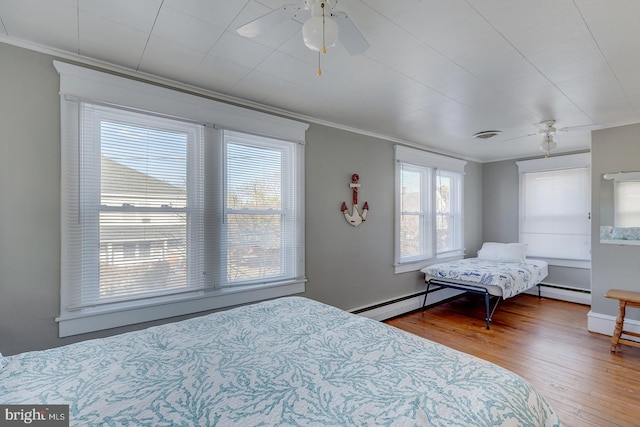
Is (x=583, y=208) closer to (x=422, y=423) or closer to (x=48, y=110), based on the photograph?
(x=422, y=423)

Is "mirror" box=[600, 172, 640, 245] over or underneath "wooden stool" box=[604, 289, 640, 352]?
over

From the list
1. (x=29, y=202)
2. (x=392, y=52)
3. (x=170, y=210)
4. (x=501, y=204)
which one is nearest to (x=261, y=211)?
(x=170, y=210)

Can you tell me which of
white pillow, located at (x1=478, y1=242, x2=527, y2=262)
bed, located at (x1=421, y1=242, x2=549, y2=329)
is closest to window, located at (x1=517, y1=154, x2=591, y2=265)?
bed, located at (x1=421, y1=242, x2=549, y2=329)

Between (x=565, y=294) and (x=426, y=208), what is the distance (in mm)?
2625

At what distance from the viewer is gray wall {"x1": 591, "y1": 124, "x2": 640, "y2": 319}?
3.24 meters

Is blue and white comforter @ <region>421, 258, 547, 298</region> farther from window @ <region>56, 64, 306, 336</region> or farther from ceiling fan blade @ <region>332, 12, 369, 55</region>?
ceiling fan blade @ <region>332, 12, 369, 55</region>

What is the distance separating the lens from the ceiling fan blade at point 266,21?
1.29 meters

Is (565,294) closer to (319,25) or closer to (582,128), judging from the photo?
(582,128)

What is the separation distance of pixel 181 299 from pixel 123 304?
38 centimetres

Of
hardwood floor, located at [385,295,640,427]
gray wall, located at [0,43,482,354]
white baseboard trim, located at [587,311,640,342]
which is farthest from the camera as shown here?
white baseboard trim, located at [587,311,640,342]

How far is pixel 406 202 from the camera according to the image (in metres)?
4.30

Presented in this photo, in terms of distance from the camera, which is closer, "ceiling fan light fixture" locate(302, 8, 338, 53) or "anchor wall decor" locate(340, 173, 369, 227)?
"ceiling fan light fixture" locate(302, 8, 338, 53)

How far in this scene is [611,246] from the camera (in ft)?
11.0

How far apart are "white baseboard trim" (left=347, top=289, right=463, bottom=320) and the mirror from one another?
83.2 inches
